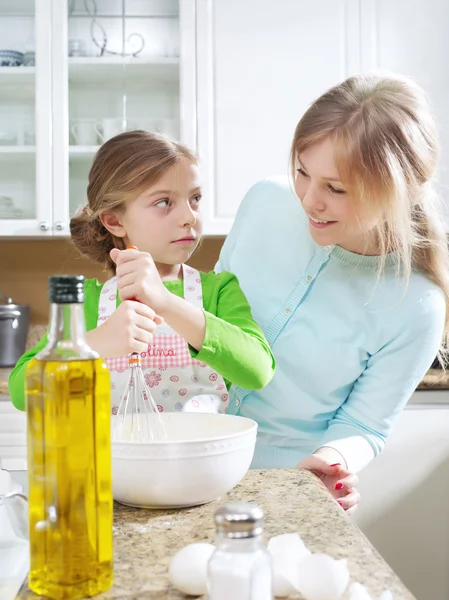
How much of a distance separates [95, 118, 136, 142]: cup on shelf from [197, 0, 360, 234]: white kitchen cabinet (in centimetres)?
27

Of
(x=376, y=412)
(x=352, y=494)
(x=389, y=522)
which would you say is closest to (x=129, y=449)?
(x=352, y=494)

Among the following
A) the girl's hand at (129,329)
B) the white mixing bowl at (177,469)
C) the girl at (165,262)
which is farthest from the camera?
the girl at (165,262)

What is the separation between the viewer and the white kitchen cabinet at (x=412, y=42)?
2.76m

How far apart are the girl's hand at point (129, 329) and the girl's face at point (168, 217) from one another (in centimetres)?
40

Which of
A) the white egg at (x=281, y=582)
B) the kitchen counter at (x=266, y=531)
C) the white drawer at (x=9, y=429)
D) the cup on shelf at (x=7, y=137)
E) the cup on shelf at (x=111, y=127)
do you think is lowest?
the white drawer at (x=9, y=429)

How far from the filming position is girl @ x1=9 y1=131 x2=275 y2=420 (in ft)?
4.00

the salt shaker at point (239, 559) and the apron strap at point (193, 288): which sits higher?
the apron strap at point (193, 288)

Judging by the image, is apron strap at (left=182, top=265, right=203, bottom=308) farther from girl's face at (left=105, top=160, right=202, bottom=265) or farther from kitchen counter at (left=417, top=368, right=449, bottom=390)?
kitchen counter at (left=417, top=368, right=449, bottom=390)

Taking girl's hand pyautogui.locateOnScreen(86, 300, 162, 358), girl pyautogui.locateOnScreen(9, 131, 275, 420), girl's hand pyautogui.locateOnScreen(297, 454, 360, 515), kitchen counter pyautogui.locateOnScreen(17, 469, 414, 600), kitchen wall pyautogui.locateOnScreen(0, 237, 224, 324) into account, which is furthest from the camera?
kitchen wall pyautogui.locateOnScreen(0, 237, 224, 324)

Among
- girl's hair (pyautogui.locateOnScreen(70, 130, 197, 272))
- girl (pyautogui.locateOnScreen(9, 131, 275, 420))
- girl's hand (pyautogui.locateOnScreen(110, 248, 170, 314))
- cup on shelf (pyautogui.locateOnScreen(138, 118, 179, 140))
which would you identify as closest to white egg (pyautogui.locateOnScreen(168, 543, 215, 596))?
girl's hand (pyautogui.locateOnScreen(110, 248, 170, 314))

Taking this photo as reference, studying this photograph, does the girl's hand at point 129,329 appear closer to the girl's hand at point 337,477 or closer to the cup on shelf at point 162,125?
the girl's hand at point 337,477

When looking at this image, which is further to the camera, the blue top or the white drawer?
the white drawer

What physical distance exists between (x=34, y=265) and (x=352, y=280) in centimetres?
198

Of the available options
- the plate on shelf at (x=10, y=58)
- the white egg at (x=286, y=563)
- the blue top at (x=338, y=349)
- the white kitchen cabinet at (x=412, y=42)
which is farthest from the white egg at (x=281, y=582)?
the plate on shelf at (x=10, y=58)
